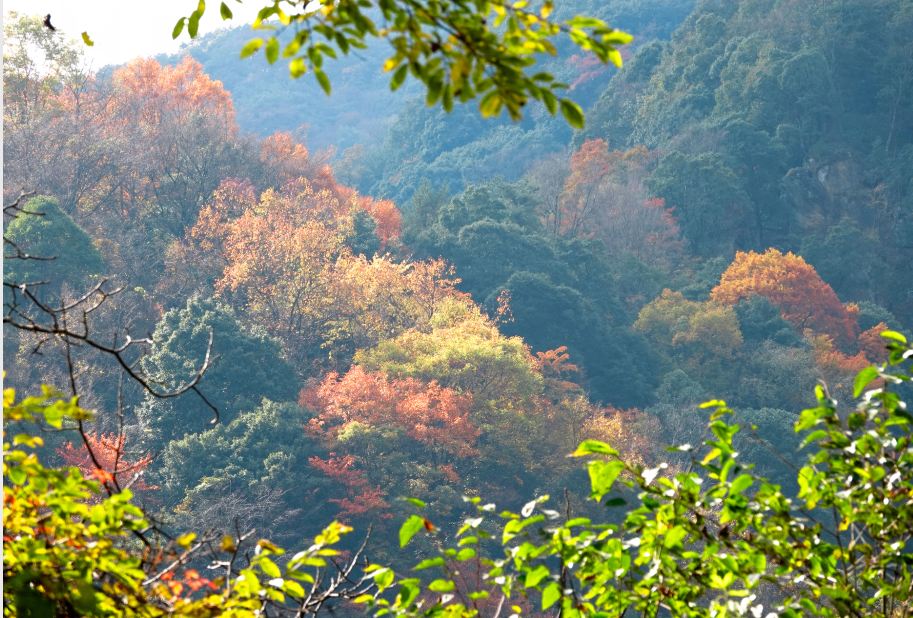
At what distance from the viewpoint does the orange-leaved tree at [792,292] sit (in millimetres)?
27047

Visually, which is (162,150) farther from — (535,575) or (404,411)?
(535,575)

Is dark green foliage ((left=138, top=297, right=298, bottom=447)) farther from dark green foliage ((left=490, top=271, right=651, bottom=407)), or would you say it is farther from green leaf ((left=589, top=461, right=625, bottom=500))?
green leaf ((left=589, top=461, right=625, bottom=500))

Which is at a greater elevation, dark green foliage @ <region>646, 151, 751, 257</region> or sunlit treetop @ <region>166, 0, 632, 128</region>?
sunlit treetop @ <region>166, 0, 632, 128</region>

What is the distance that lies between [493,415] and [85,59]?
19673 millimetres

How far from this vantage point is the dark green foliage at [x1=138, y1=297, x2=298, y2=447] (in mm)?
17609

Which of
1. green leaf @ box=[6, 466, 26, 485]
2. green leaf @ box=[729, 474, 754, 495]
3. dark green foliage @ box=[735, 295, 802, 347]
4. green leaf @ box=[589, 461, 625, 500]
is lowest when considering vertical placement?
dark green foliage @ box=[735, 295, 802, 347]

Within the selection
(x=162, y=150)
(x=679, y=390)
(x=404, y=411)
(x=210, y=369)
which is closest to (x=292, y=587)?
(x=404, y=411)

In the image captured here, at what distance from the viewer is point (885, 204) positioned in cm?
3156

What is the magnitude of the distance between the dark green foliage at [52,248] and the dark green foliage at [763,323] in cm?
1892

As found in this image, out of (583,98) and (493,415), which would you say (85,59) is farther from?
(583,98)

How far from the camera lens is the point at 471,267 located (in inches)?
1033

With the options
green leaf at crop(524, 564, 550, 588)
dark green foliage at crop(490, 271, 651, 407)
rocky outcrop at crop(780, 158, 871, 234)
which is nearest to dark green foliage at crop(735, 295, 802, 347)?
→ dark green foliage at crop(490, 271, 651, 407)

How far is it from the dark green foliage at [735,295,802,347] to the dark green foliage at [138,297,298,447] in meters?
14.5

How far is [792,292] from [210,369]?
1920cm
